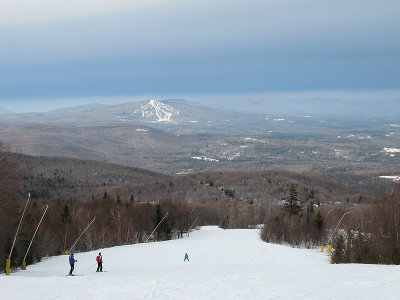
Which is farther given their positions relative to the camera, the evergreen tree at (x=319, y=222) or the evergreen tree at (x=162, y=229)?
the evergreen tree at (x=162, y=229)

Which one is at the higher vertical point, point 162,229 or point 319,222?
point 319,222

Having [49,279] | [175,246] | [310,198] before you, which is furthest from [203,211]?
[49,279]

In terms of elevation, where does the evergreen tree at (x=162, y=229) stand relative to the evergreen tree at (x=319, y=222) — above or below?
below

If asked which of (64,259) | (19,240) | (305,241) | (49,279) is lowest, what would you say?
(305,241)

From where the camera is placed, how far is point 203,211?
12938cm

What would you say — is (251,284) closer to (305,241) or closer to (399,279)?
(399,279)

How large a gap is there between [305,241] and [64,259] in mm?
46398

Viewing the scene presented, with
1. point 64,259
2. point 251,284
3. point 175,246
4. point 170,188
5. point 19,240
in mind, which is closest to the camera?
point 251,284

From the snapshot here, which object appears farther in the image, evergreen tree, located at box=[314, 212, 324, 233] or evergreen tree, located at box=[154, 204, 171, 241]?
evergreen tree, located at box=[154, 204, 171, 241]

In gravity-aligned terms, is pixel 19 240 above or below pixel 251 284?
below

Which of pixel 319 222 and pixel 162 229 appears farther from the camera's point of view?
pixel 162 229

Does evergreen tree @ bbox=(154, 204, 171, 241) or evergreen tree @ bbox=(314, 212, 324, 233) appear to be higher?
evergreen tree @ bbox=(314, 212, 324, 233)

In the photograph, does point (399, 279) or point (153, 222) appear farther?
point (153, 222)

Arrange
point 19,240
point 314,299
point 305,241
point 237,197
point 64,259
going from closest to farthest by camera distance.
Answer: point 314,299
point 19,240
point 64,259
point 305,241
point 237,197
